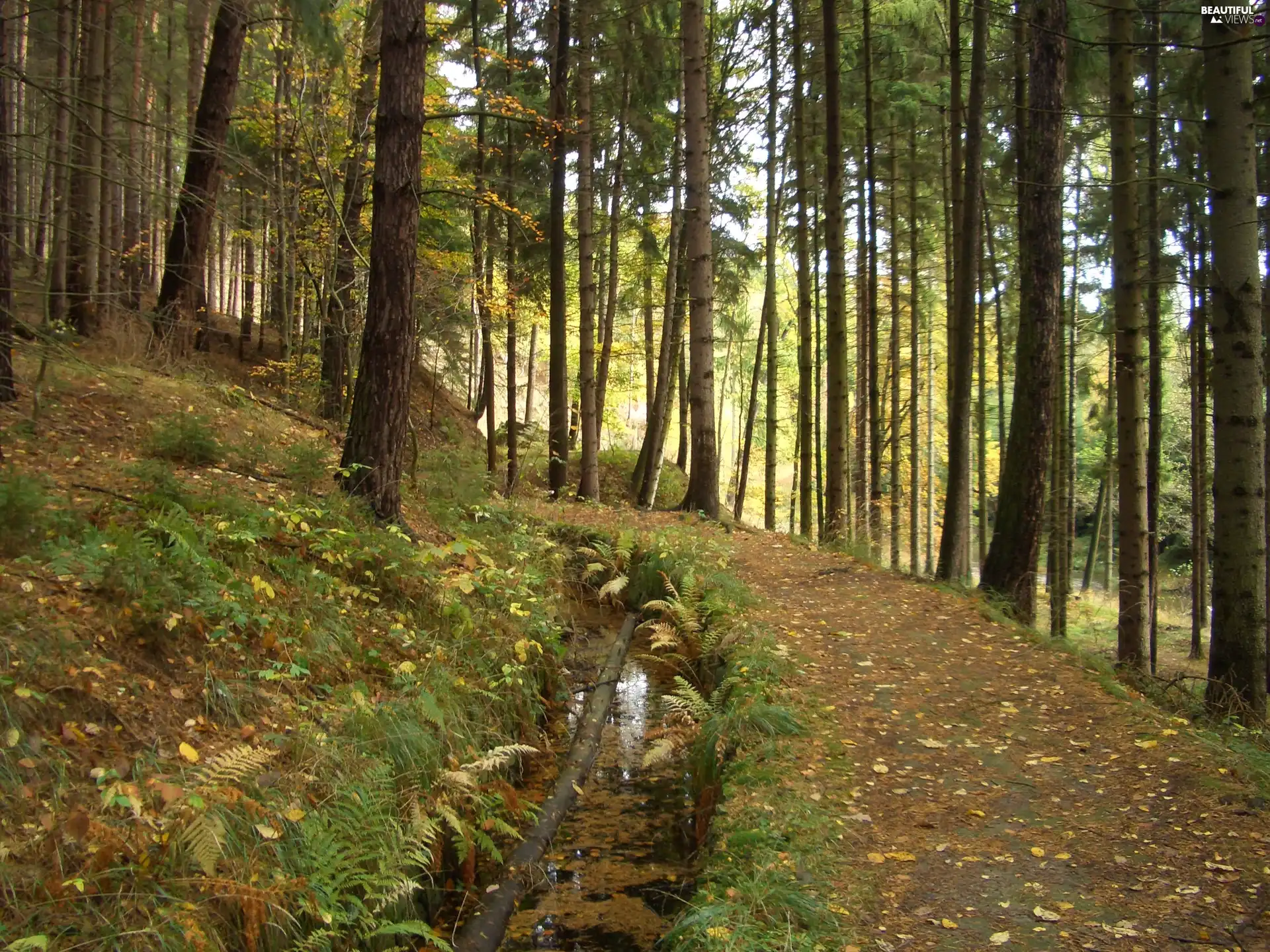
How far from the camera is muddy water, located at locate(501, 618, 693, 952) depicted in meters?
4.04

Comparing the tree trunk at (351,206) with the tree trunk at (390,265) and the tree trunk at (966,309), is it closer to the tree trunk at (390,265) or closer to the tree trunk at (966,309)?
the tree trunk at (390,265)

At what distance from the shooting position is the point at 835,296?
12250 mm

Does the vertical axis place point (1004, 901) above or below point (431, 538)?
below

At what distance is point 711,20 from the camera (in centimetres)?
1722

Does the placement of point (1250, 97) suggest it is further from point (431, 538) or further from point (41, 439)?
point (41, 439)

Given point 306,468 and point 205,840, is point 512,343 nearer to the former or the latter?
point 306,468

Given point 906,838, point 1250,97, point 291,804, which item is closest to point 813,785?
point 906,838

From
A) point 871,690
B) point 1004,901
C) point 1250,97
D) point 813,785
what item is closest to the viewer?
point 1004,901

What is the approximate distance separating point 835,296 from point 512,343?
26.7ft

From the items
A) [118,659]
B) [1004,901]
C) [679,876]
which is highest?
[118,659]

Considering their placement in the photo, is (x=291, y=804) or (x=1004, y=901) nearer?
(x=1004, y=901)

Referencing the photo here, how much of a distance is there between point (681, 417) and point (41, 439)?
20148mm

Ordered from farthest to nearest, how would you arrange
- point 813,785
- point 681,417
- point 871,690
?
1. point 681,417
2. point 871,690
3. point 813,785

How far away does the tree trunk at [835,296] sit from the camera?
1189 cm
